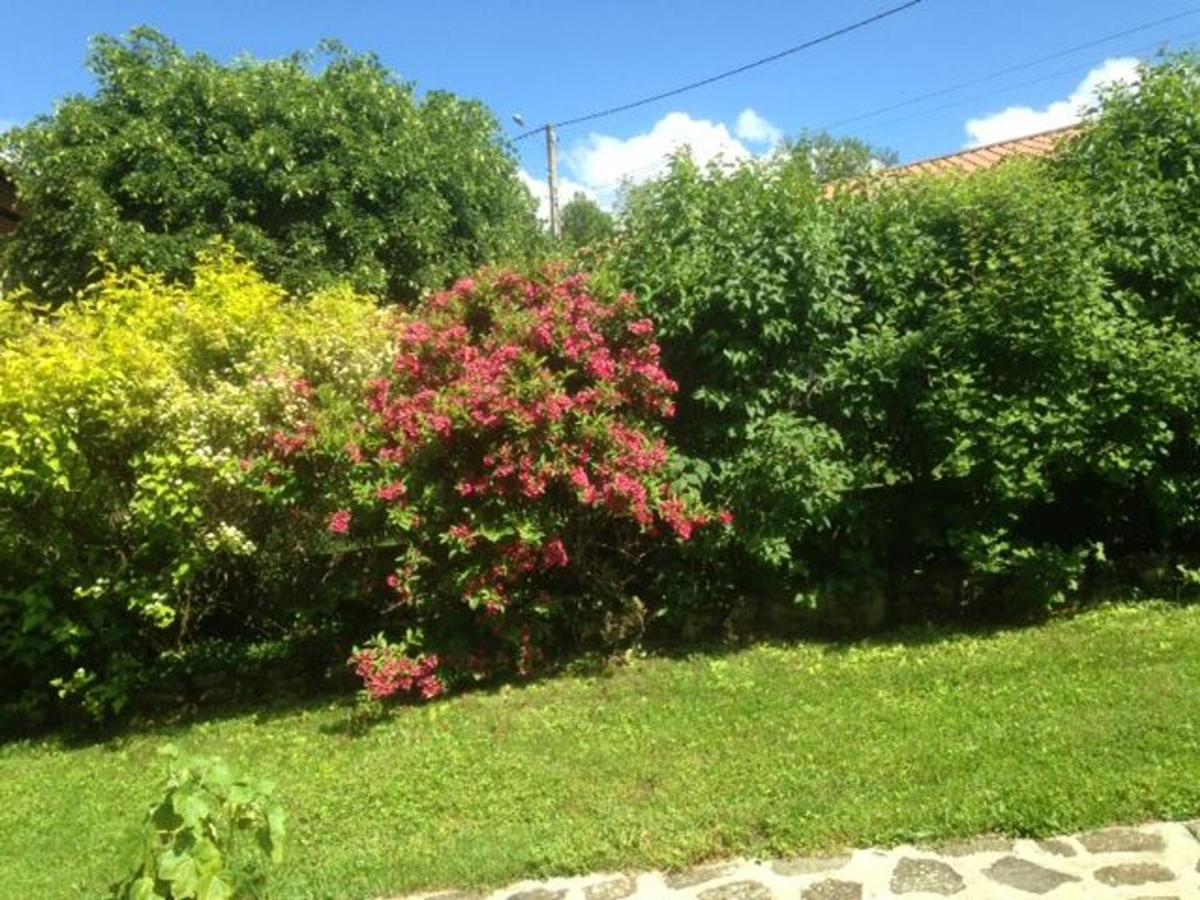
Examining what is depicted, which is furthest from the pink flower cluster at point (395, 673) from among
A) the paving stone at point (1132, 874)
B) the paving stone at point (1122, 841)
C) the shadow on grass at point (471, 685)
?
the paving stone at point (1132, 874)

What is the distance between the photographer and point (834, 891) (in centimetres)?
354

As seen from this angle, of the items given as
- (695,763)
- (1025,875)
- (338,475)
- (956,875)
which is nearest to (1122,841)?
(1025,875)

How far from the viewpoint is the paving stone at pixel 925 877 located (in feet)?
11.4

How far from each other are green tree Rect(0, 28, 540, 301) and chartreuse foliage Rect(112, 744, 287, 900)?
7.54 meters

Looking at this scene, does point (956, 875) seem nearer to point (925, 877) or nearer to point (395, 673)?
point (925, 877)

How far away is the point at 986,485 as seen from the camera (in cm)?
611

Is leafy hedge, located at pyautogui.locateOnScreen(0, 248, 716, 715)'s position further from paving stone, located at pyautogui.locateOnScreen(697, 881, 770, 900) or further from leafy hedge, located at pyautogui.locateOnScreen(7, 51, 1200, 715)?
paving stone, located at pyautogui.locateOnScreen(697, 881, 770, 900)

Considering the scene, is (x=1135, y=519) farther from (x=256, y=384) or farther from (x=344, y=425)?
(x=256, y=384)

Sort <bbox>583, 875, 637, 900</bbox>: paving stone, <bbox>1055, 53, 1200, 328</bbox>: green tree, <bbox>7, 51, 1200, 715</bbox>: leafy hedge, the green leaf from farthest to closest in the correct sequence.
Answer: <bbox>1055, 53, 1200, 328</bbox>: green tree, <bbox>7, 51, 1200, 715</bbox>: leafy hedge, <bbox>583, 875, 637, 900</bbox>: paving stone, the green leaf

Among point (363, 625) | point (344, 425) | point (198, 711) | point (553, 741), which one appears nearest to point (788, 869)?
point (553, 741)

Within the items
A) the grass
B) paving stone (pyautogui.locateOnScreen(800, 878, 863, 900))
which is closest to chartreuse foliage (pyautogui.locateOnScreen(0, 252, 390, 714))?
the grass

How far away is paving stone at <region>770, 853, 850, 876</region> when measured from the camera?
12.1 ft

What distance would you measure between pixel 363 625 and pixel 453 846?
9.86ft

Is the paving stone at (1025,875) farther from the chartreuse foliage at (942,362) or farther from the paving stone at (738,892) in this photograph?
the chartreuse foliage at (942,362)
